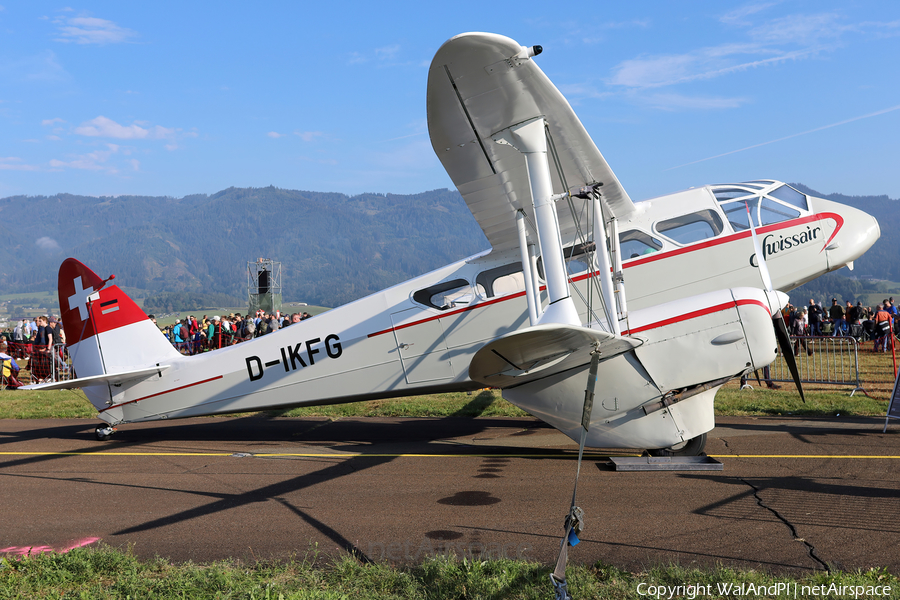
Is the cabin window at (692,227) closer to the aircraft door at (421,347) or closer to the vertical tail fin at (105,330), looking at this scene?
the aircraft door at (421,347)

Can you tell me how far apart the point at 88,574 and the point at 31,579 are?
0.38 metres

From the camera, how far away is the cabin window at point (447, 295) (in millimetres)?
8750

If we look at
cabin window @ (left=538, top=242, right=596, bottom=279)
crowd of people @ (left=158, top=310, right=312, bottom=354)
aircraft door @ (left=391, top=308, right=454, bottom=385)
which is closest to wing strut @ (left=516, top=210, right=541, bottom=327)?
cabin window @ (left=538, top=242, right=596, bottom=279)

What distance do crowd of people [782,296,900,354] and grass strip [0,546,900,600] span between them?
2208 centimetres

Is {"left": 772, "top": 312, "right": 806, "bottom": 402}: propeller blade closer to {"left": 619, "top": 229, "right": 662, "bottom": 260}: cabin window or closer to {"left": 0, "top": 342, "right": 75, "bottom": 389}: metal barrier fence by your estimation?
{"left": 619, "top": 229, "right": 662, "bottom": 260}: cabin window

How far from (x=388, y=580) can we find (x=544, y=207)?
3.96m

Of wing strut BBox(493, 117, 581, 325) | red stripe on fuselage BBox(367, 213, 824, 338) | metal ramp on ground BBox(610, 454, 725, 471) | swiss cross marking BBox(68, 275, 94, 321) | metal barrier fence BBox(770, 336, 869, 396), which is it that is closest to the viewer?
wing strut BBox(493, 117, 581, 325)

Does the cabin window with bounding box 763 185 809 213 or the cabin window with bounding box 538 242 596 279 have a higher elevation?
the cabin window with bounding box 763 185 809 213

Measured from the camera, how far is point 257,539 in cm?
550

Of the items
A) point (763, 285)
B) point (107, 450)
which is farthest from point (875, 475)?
point (107, 450)

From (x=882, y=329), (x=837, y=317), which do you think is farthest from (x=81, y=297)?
(x=837, y=317)

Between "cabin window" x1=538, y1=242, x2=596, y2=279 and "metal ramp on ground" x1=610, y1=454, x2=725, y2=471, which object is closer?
"metal ramp on ground" x1=610, y1=454, x2=725, y2=471

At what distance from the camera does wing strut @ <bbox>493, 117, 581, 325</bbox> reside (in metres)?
6.51

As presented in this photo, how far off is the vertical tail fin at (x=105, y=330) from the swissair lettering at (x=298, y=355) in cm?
169
